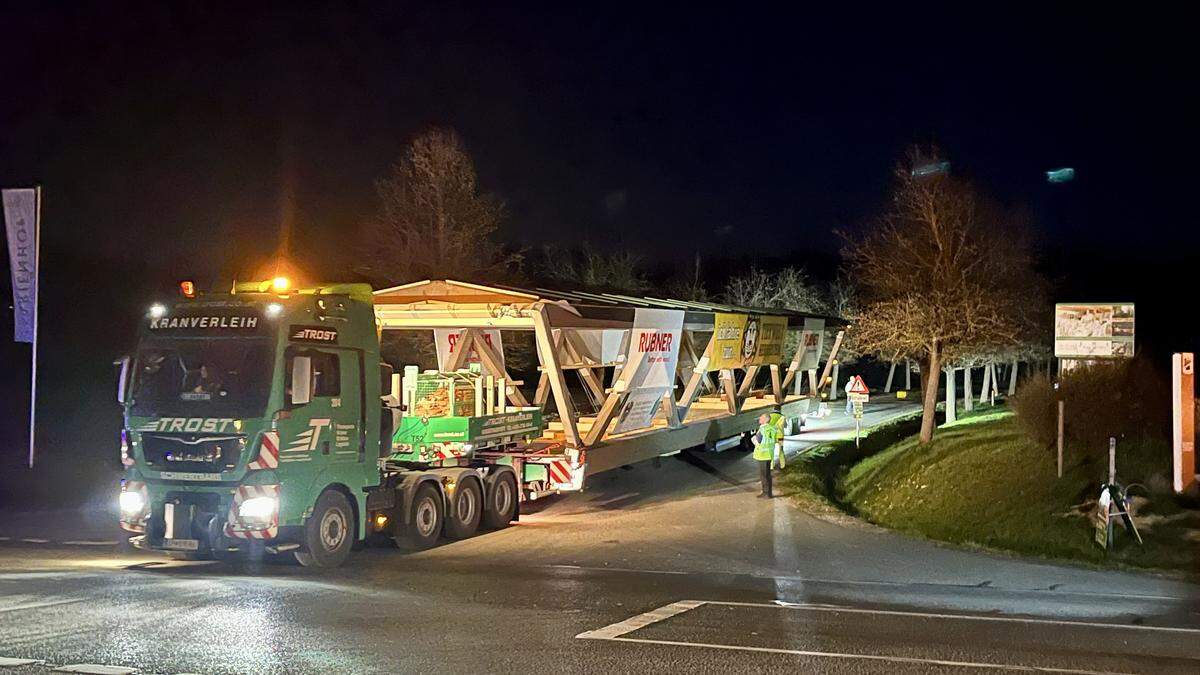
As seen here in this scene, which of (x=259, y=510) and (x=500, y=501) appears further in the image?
(x=500, y=501)

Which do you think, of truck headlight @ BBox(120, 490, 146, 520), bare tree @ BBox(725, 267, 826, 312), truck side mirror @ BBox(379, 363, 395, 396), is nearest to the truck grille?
truck headlight @ BBox(120, 490, 146, 520)

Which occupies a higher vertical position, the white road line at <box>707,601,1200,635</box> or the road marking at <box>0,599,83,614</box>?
the white road line at <box>707,601,1200,635</box>

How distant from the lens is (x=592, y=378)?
23547mm

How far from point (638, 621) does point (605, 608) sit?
71 cm

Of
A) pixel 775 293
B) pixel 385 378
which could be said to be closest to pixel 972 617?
pixel 385 378

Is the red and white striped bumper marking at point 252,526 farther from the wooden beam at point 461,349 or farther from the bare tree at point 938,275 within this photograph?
the bare tree at point 938,275

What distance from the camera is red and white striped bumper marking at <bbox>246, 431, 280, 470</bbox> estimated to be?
12.2 metres

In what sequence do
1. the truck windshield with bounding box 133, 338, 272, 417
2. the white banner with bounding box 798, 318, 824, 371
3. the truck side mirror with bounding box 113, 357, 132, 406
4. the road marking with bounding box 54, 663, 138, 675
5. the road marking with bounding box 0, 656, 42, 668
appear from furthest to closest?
the white banner with bounding box 798, 318, 824, 371, the truck side mirror with bounding box 113, 357, 132, 406, the truck windshield with bounding box 133, 338, 272, 417, the road marking with bounding box 0, 656, 42, 668, the road marking with bounding box 54, 663, 138, 675

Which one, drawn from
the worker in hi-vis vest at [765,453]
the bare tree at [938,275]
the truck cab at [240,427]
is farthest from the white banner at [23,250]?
the bare tree at [938,275]

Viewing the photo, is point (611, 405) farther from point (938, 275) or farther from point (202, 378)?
point (938, 275)

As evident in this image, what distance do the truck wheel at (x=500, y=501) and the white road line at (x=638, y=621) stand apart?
6.51m

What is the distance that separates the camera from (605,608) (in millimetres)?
9969

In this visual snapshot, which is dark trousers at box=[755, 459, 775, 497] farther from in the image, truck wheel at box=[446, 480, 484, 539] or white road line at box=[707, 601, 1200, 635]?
white road line at box=[707, 601, 1200, 635]

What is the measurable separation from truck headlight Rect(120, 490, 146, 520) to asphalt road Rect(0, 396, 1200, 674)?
0.67 m
